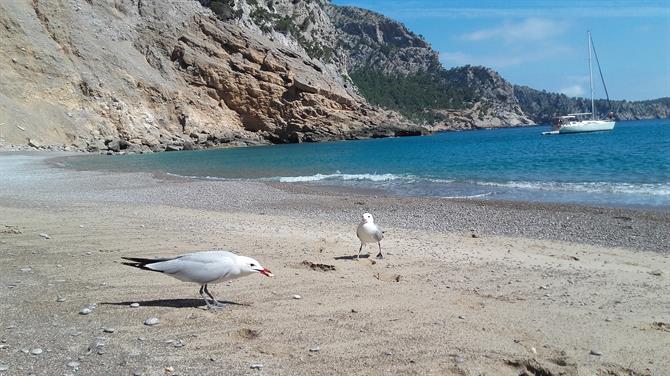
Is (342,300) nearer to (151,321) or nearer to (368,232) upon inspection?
(151,321)

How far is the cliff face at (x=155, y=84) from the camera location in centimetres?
5584

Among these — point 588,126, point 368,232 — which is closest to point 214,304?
point 368,232

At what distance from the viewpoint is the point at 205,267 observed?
18.2ft

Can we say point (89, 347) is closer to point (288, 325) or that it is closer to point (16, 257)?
point (288, 325)

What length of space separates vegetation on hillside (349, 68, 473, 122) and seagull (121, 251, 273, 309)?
156m

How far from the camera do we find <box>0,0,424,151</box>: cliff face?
5584 centimetres

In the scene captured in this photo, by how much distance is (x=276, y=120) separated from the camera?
8431 centimetres

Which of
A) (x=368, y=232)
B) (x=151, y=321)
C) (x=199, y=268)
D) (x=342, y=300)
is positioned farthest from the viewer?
(x=368, y=232)

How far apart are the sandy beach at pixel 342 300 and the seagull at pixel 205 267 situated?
330 millimetres

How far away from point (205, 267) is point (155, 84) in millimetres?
69315

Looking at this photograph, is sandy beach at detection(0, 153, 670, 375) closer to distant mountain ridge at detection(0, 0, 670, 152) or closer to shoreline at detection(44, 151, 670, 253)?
shoreline at detection(44, 151, 670, 253)

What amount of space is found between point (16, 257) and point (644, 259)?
384 inches

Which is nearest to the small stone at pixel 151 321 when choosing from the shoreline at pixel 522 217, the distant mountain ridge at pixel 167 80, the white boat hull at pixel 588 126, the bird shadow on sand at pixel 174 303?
the bird shadow on sand at pixel 174 303

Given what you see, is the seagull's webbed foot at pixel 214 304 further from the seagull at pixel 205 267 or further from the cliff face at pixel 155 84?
the cliff face at pixel 155 84
